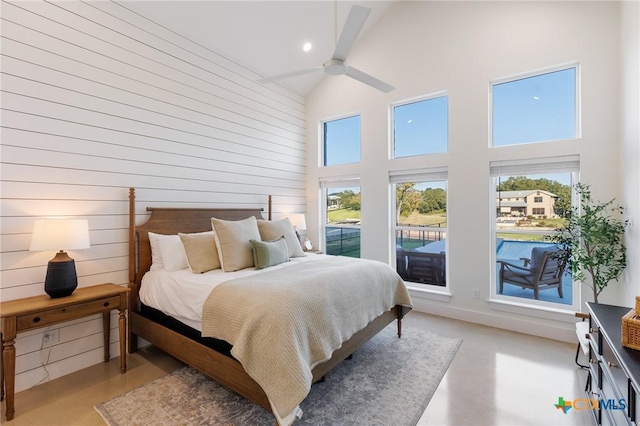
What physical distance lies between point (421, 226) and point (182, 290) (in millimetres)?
3244

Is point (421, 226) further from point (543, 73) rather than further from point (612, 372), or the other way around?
point (612, 372)

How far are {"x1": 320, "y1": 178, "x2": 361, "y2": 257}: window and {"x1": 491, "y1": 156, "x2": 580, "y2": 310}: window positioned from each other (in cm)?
203

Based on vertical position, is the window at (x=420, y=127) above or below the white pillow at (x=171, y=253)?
above

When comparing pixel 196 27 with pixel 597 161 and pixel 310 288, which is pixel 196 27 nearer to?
pixel 310 288

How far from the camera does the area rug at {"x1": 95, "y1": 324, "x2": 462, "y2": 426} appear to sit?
6.70ft

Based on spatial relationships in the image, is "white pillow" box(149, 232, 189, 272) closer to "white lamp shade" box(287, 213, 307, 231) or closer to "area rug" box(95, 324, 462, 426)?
"area rug" box(95, 324, 462, 426)

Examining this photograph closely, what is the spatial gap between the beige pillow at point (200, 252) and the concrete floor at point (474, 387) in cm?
94

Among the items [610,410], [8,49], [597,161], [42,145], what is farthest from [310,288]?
[597,161]

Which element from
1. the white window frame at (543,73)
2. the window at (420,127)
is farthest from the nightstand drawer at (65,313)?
the white window frame at (543,73)

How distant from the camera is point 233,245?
3035mm

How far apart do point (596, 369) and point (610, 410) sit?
38cm

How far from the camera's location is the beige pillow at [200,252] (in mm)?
2904

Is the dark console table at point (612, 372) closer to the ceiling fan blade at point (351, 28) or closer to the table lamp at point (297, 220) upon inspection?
the ceiling fan blade at point (351, 28)

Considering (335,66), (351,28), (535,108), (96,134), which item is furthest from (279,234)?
(535,108)
